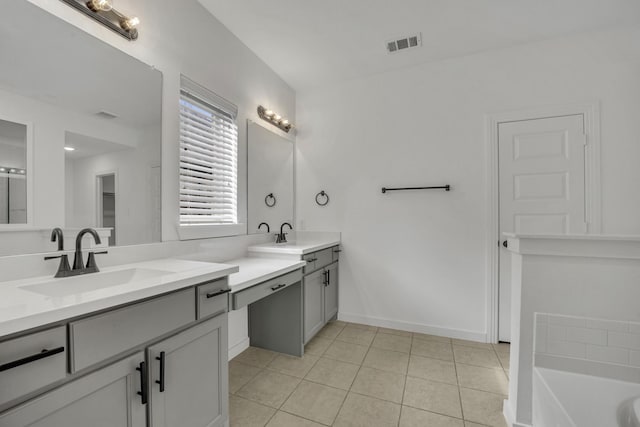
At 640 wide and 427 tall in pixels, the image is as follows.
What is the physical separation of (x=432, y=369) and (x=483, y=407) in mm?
463

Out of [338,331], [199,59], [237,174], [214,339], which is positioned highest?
[199,59]

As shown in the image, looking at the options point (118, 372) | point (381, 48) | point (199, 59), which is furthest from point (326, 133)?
point (118, 372)

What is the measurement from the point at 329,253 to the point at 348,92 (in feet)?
5.83

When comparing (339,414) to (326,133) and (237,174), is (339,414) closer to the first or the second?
(237,174)

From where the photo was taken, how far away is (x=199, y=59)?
2.08m

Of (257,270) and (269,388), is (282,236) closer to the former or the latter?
(257,270)

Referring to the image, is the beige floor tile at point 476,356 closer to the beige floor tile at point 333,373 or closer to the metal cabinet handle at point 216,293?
the beige floor tile at point 333,373

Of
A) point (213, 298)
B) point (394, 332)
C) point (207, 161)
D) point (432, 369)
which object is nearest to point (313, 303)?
point (394, 332)

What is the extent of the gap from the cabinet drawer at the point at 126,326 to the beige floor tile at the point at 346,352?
1.51 metres

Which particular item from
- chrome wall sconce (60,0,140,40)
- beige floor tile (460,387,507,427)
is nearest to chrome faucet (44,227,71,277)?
chrome wall sconce (60,0,140,40)

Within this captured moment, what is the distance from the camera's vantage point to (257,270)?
6.36ft

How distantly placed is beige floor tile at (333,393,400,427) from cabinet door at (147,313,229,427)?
691mm

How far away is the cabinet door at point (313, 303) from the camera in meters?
2.45

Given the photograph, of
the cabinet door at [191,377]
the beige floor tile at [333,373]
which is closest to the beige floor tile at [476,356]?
the beige floor tile at [333,373]
